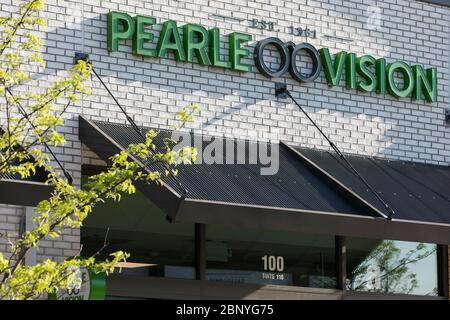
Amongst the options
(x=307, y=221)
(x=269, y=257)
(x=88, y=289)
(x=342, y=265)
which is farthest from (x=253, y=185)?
(x=342, y=265)

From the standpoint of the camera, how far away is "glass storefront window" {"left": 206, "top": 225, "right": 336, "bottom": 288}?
49.5 ft

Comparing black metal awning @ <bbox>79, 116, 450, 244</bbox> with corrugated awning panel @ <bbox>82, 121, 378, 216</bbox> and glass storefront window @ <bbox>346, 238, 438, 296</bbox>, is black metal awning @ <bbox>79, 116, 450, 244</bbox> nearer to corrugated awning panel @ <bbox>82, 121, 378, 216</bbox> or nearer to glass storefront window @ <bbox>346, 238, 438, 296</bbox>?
corrugated awning panel @ <bbox>82, 121, 378, 216</bbox>

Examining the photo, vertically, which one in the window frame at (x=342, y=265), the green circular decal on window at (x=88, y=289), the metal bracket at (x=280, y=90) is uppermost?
the metal bracket at (x=280, y=90)

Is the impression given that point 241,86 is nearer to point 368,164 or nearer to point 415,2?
point 368,164

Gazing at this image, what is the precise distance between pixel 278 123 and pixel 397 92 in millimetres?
2128

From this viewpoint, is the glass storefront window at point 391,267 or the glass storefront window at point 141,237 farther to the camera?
the glass storefront window at point 391,267

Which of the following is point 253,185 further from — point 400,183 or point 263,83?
point 400,183

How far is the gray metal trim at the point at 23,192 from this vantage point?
1200cm

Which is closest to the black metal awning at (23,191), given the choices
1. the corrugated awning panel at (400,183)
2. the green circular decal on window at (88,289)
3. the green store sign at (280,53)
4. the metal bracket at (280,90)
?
the green circular decal on window at (88,289)

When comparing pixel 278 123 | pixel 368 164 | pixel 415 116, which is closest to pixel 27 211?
pixel 278 123

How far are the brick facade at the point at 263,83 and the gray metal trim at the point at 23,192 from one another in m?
1.38

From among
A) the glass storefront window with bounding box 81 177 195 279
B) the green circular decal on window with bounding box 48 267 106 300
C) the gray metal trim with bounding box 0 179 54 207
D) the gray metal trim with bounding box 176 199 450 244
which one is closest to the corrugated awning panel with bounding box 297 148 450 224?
the gray metal trim with bounding box 176 199 450 244

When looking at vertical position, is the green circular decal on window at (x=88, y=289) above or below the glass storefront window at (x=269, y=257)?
below

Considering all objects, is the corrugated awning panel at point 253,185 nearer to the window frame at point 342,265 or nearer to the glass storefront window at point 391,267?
the window frame at point 342,265
